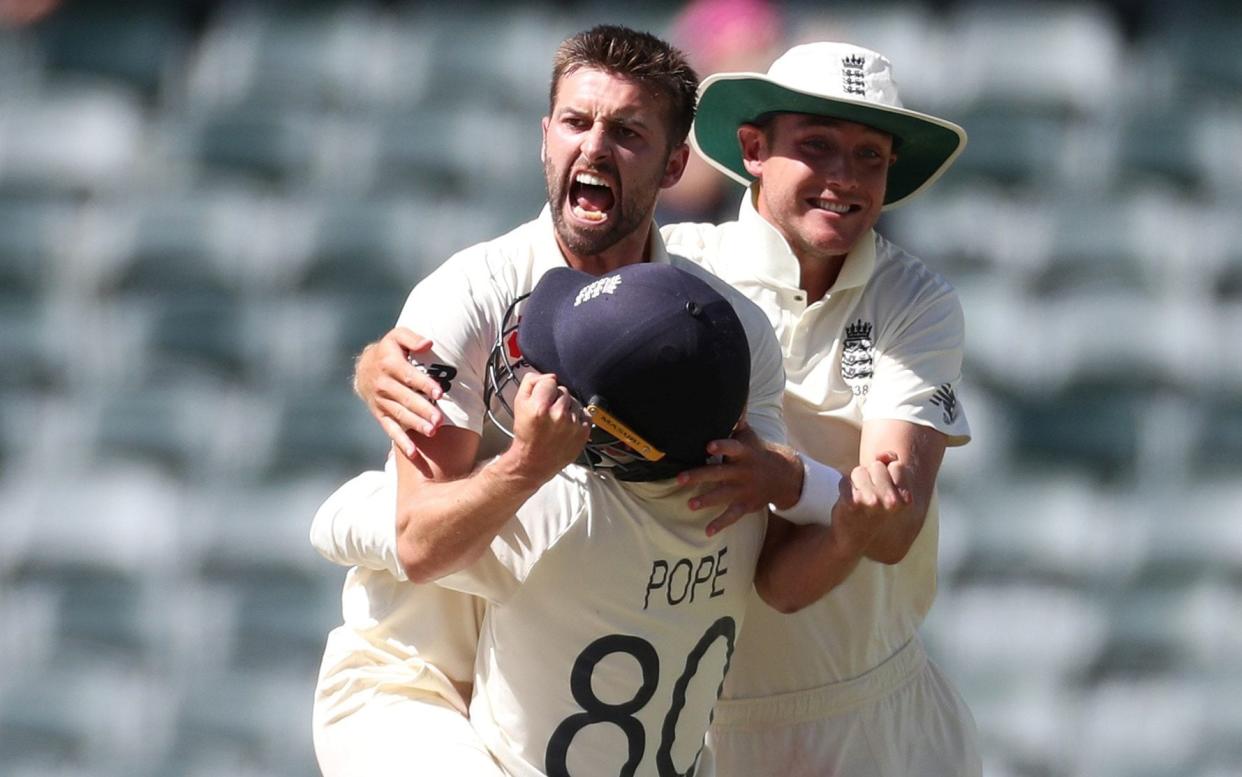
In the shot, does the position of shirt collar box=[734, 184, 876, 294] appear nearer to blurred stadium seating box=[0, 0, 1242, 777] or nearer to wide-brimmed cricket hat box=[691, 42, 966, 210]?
wide-brimmed cricket hat box=[691, 42, 966, 210]

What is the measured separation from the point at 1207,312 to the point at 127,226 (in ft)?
9.13

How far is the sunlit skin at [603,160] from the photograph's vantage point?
2.64 metres

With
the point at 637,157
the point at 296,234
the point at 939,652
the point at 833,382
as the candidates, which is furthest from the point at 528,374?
the point at 296,234

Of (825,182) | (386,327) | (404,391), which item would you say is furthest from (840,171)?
(386,327)

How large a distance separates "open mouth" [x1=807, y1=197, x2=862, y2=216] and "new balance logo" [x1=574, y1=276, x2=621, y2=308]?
0.61 meters

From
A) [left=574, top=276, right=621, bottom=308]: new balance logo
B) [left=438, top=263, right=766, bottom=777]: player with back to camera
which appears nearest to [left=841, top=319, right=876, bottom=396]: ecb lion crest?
[left=438, top=263, right=766, bottom=777]: player with back to camera

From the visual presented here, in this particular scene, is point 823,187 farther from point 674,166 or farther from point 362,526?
point 362,526

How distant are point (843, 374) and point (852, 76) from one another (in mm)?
436

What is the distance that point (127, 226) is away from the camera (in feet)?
17.1

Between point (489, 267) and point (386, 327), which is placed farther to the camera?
point (386, 327)

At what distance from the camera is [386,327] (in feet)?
16.5

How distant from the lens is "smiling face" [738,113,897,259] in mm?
2914

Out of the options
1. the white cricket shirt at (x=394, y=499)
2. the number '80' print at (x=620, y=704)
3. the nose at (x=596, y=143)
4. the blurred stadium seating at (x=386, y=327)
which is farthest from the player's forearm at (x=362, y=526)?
the blurred stadium seating at (x=386, y=327)

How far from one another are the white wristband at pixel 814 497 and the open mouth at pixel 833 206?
0.42 meters
